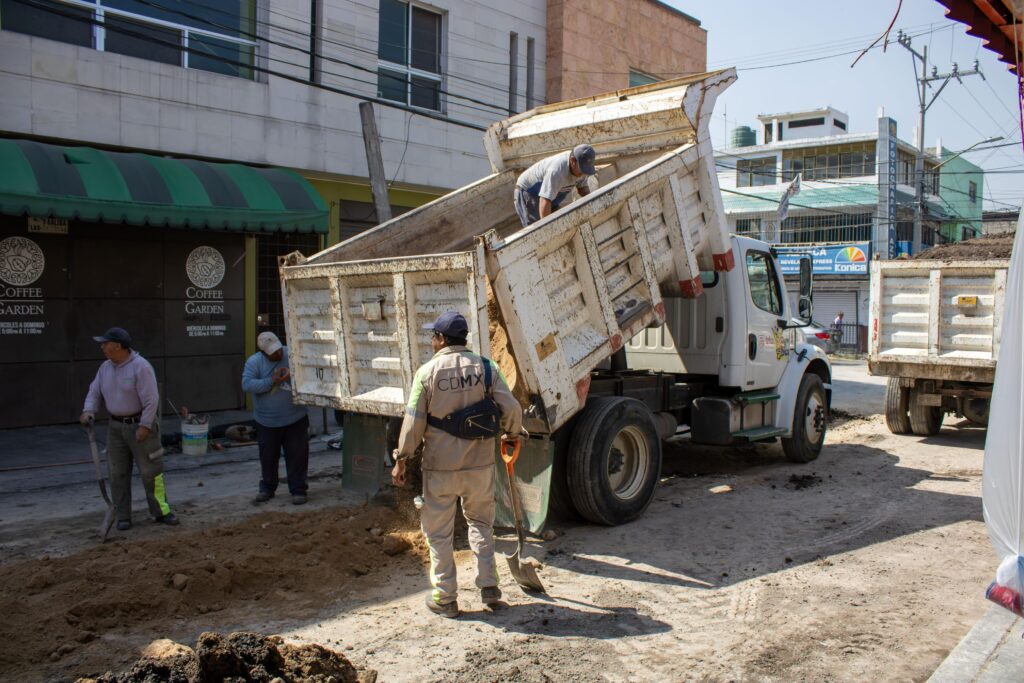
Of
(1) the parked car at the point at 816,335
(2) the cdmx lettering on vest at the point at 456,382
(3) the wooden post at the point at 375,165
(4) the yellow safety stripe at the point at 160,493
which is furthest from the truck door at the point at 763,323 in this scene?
(4) the yellow safety stripe at the point at 160,493

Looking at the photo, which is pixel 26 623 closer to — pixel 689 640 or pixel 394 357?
pixel 394 357

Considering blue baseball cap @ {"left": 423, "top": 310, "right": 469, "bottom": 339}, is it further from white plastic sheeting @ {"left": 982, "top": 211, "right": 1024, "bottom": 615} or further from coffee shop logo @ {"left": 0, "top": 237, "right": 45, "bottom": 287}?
coffee shop logo @ {"left": 0, "top": 237, "right": 45, "bottom": 287}

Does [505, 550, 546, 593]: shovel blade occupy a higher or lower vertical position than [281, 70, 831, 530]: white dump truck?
lower

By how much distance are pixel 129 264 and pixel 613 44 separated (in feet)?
39.1

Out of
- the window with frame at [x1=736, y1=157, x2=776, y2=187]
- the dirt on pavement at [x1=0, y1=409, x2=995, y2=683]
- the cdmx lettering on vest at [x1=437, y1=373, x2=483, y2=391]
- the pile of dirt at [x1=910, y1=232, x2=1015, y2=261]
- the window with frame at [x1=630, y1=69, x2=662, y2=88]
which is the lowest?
Answer: the dirt on pavement at [x1=0, y1=409, x2=995, y2=683]

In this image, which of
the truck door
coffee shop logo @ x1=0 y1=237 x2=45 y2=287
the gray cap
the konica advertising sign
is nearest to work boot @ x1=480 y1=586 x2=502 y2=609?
the gray cap

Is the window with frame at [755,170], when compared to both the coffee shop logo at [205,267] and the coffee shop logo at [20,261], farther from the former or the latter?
the coffee shop logo at [20,261]

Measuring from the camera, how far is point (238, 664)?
12.0 ft

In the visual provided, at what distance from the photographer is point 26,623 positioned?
4707mm

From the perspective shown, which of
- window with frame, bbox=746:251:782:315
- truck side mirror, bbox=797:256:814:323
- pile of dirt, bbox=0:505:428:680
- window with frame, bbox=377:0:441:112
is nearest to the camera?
pile of dirt, bbox=0:505:428:680

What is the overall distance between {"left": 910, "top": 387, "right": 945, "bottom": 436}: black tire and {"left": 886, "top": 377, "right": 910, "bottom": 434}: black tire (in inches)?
2.8

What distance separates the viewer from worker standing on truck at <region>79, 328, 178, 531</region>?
22.2 ft

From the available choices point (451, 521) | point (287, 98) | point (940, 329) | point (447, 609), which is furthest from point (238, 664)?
point (287, 98)

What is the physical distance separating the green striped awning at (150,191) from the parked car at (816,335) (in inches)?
268
